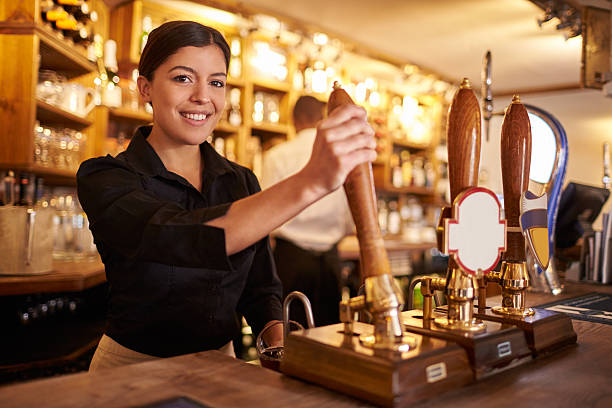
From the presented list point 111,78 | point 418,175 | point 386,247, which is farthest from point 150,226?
point 418,175

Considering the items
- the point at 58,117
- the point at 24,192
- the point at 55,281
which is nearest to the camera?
the point at 55,281

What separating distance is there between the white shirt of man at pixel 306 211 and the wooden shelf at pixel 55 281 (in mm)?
1233

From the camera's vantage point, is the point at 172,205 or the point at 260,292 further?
the point at 260,292

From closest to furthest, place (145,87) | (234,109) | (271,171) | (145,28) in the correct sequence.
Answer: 1. (145,87)
2. (271,171)
3. (145,28)
4. (234,109)

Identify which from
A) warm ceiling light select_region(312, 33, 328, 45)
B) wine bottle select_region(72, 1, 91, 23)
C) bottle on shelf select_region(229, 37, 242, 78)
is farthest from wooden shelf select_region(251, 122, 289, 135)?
wine bottle select_region(72, 1, 91, 23)

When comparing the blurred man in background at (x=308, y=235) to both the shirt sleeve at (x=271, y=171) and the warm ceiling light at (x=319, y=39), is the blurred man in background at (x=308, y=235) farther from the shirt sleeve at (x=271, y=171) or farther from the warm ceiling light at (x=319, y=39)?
the warm ceiling light at (x=319, y=39)

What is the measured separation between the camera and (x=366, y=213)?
2.37 ft

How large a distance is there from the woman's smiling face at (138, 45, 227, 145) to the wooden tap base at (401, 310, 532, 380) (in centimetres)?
68

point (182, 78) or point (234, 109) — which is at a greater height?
point (234, 109)

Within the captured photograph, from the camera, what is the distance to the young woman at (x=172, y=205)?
0.93m

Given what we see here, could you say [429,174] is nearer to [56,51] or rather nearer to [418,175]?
[418,175]

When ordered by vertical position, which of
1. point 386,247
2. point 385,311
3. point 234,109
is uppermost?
point 234,109

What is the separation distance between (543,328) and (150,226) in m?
0.68

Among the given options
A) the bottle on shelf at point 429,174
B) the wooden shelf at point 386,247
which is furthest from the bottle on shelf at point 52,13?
the bottle on shelf at point 429,174
